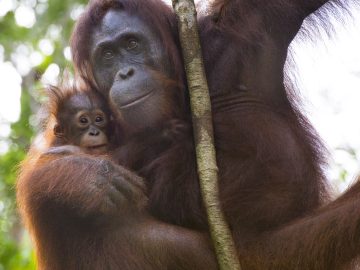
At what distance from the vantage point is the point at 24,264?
688 cm

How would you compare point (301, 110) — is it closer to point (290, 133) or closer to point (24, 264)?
point (290, 133)

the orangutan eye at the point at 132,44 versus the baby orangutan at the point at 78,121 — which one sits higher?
the orangutan eye at the point at 132,44

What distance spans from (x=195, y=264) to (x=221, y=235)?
14.9 inches

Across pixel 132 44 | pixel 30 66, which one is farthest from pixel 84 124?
pixel 30 66

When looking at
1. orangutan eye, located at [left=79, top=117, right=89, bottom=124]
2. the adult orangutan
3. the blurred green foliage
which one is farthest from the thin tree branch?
the blurred green foliage

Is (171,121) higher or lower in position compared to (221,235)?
higher

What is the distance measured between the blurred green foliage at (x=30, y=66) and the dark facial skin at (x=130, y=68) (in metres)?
2.57

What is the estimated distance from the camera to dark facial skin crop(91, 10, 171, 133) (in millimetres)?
4492

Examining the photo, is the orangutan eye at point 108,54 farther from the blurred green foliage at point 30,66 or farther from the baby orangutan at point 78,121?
the blurred green foliage at point 30,66

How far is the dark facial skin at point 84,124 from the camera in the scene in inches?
197

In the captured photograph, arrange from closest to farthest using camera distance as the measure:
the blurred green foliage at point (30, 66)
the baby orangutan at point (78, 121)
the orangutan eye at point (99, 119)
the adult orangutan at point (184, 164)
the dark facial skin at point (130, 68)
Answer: the adult orangutan at point (184, 164), the dark facial skin at point (130, 68), the baby orangutan at point (78, 121), the orangutan eye at point (99, 119), the blurred green foliage at point (30, 66)

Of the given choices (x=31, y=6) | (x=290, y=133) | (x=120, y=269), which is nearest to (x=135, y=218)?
(x=120, y=269)

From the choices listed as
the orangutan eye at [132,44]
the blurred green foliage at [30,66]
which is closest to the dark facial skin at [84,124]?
the orangutan eye at [132,44]

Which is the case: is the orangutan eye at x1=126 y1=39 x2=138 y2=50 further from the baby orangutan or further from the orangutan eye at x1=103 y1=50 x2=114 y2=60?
the baby orangutan
